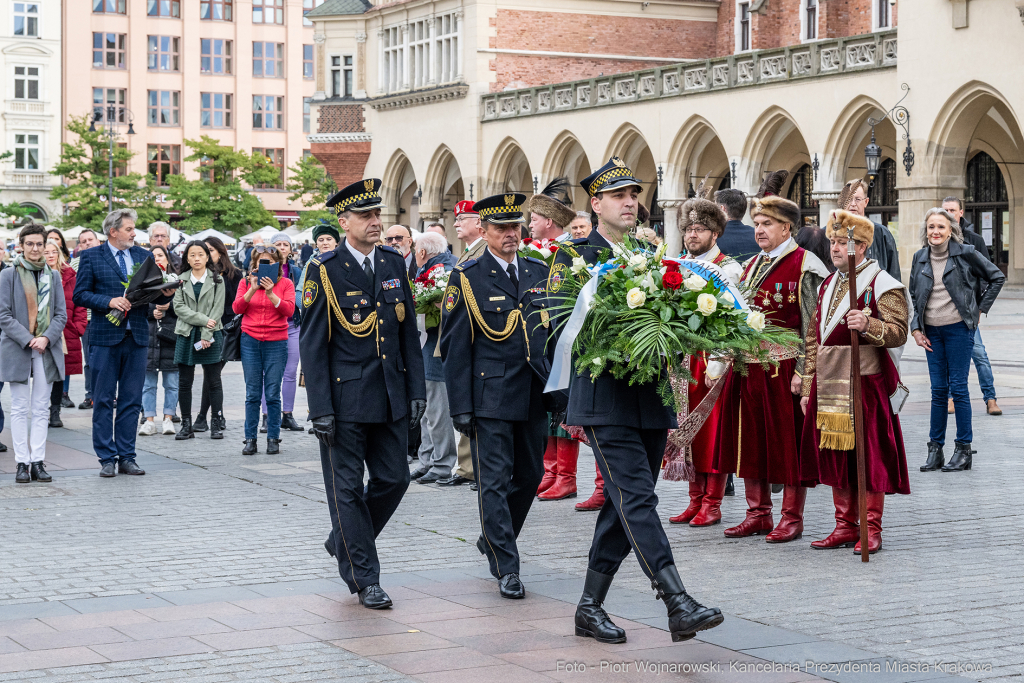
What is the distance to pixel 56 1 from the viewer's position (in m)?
75.2

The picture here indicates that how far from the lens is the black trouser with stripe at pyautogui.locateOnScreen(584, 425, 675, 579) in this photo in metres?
5.50

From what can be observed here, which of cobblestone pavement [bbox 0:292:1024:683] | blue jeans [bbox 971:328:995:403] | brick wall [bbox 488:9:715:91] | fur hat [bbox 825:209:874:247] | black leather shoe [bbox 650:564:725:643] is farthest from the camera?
brick wall [bbox 488:9:715:91]

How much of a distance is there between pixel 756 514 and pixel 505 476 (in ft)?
6.47

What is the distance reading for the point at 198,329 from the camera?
42.2 feet

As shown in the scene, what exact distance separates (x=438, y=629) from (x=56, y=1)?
76.0 m

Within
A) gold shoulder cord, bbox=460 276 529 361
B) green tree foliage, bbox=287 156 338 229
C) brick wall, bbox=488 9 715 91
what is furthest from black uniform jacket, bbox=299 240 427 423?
green tree foliage, bbox=287 156 338 229

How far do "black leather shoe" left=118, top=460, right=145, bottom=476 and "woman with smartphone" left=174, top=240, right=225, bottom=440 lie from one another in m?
2.23

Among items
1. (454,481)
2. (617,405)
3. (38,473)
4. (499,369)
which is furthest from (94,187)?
(617,405)

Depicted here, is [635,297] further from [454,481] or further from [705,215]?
[454,481]

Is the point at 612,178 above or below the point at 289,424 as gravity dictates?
above

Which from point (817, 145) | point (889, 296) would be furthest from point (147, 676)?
point (817, 145)

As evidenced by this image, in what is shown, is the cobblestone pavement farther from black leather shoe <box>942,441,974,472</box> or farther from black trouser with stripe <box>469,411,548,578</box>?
black trouser with stripe <box>469,411,548,578</box>

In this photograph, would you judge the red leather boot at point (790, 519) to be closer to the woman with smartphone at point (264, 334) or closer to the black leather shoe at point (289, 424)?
the woman with smartphone at point (264, 334)

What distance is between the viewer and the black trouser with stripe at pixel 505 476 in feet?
21.4
